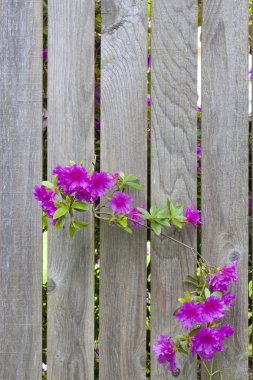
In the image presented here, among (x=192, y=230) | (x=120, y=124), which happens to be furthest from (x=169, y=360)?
(x=120, y=124)

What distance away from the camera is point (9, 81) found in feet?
5.19

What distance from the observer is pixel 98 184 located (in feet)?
4.74

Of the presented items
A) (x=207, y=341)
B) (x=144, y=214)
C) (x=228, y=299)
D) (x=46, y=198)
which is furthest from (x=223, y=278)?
(x=46, y=198)

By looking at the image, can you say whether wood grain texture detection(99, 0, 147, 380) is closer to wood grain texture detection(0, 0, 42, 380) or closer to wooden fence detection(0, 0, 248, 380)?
wooden fence detection(0, 0, 248, 380)

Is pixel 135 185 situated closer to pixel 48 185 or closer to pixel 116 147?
pixel 116 147

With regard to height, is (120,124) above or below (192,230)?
above

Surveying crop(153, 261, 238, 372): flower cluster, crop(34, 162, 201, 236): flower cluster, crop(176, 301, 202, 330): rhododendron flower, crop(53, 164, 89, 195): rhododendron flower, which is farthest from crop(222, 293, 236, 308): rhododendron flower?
crop(53, 164, 89, 195): rhododendron flower

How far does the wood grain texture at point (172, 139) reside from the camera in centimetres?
157

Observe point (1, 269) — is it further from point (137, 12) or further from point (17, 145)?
point (137, 12)

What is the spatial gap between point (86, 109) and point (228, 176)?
1.58 ft

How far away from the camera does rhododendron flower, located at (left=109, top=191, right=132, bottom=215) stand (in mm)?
1464

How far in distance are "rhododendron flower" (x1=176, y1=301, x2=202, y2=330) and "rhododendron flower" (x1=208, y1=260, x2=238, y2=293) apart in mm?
105

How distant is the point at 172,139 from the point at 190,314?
1.72 ft

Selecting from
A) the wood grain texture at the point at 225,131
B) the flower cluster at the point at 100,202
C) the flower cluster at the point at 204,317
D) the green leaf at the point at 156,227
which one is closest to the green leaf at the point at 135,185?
the flower cluster at the point at 100,202
